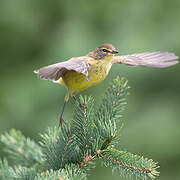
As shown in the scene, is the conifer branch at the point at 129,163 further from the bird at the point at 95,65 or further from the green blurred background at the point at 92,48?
the green blurred background at the point at 92,48

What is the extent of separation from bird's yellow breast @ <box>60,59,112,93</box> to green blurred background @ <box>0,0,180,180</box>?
2.21 m

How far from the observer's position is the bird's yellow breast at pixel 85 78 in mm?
3273

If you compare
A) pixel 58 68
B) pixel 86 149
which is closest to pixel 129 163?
pixel 86 149

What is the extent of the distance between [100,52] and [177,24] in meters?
3.09

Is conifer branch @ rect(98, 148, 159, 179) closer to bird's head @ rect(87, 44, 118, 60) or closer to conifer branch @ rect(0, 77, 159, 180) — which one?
conifer branch @ rect(0, 77, 159, 180)

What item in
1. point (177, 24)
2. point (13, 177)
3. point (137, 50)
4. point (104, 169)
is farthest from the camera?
point (177, 24)

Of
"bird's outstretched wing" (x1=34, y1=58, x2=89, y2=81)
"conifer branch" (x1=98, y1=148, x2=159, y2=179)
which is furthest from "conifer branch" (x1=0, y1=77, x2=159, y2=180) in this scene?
"bird's outstretched wing" (x1=34, y1=58, x2=89, y2=81)

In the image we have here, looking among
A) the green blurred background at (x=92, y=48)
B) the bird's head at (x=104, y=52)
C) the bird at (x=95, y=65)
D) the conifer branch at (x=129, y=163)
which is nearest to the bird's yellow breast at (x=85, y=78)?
the bird at (x=95, y=65)

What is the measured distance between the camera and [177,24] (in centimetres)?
627

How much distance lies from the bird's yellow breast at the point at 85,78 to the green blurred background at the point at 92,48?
87.0 inches

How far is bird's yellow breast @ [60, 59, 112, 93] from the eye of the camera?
327cm

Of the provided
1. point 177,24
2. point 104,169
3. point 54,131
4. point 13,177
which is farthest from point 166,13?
point 13,177

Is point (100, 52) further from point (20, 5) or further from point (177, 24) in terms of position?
point (20, 5)

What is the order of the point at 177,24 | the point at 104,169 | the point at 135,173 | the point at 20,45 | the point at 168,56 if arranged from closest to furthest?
the point at 135,173, the point at 168,56, the point at 104,169, the point at 177,24, the point at 20,45
